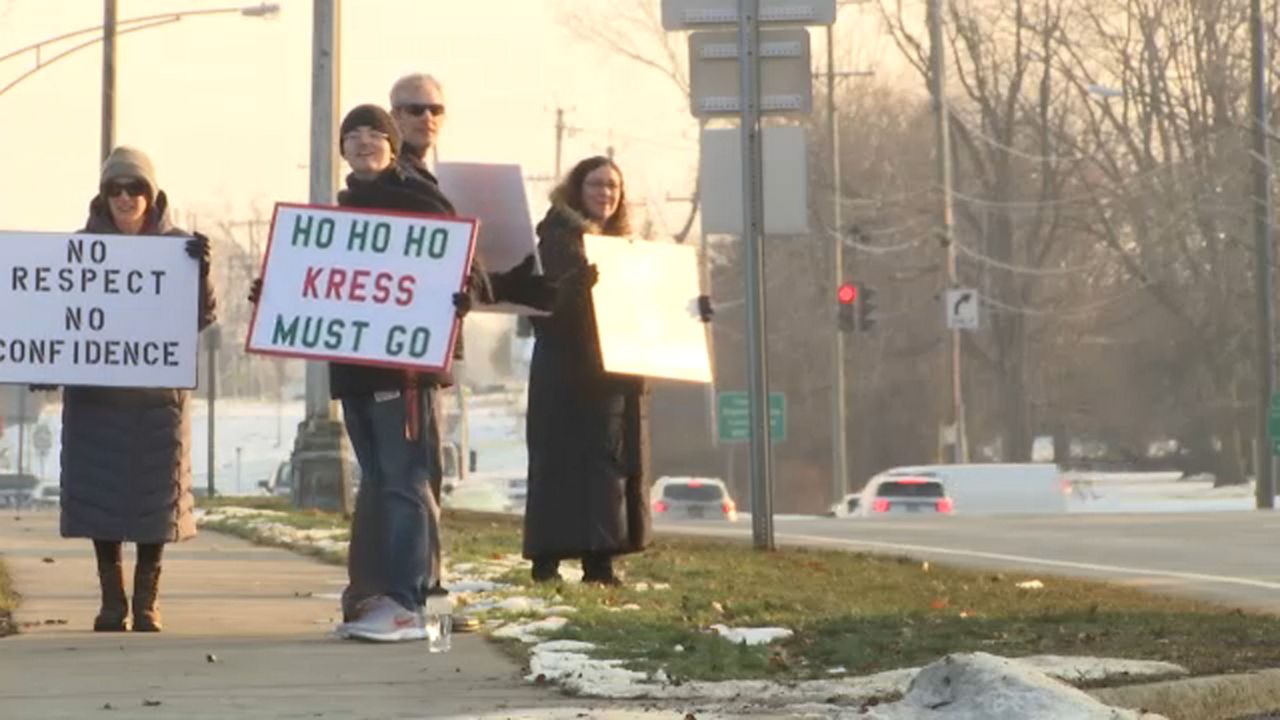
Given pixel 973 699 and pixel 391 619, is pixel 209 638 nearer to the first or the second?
pixel 391 619

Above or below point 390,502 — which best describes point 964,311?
above

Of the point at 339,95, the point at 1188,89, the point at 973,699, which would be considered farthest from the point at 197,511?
the point at 1188,89

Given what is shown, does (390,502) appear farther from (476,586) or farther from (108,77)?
(108,77)

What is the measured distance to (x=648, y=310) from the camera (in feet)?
48.6

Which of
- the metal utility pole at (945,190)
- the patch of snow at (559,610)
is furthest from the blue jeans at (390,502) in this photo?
the metal utility pole at (945,190)

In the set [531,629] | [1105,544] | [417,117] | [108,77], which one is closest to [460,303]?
[417,117]

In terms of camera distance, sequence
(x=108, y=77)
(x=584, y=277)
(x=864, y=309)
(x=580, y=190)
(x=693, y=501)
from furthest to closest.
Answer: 1. (x=693, y=501)
2. (x=864, y=309)
3. (x=108, y=77)
4. (x=580, y=190)
5. (x=584, y=277)

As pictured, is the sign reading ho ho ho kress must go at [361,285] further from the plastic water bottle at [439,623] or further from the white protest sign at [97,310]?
the plastic water bottle at [439,623]

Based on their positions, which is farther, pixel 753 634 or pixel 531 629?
pixel 531 629

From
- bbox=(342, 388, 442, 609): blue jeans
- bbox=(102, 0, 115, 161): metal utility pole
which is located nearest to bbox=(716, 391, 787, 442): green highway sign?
bbox=(102, 0, 115, 161): metal utility pole

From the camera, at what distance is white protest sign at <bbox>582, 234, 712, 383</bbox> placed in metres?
14.4

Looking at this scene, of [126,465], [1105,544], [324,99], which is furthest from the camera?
[324,99]

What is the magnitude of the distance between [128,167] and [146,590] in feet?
5.05

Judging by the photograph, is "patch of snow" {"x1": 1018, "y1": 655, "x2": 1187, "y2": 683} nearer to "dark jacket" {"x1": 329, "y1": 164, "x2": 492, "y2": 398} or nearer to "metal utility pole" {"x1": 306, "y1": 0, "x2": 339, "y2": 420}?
"dark jacket" {"x1": 329, "y1": 164, "x2": 492, "y2": 398}
